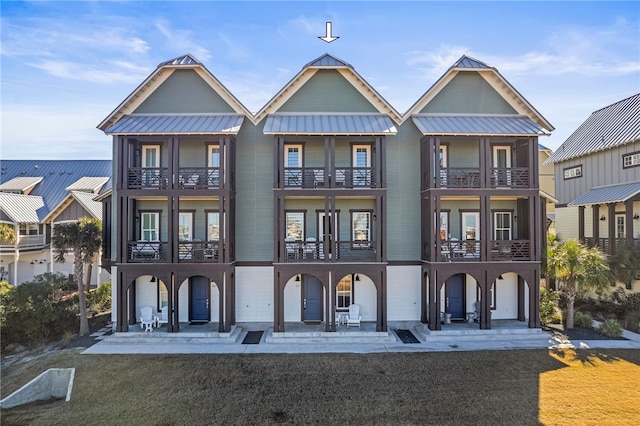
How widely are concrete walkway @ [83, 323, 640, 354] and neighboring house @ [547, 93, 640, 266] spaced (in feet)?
25.1

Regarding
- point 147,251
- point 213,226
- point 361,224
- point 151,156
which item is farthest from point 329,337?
point 151,156

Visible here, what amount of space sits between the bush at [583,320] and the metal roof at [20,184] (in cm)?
4148

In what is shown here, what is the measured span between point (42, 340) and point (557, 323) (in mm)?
24238

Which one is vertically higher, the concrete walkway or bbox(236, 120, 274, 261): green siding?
bbox(236, 120, 274, 261): green siding

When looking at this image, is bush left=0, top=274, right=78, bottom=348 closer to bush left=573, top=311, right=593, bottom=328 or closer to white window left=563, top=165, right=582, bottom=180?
bush left=573, top=311, right=593, bottom=328

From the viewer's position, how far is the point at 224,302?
15.4 m

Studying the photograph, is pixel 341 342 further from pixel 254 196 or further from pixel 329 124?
pixel 329 124

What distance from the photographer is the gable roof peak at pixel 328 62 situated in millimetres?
16453

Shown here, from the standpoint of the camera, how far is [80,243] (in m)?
16.4

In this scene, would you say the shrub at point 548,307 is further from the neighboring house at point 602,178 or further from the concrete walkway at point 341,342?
the neighboring house at point 602,178

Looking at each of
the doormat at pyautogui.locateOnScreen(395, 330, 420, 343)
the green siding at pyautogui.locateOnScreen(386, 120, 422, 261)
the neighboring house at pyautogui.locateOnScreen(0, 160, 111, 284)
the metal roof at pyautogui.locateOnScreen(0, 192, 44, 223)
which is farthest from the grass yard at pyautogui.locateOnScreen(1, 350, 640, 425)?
the metal roof at pyautogui.locateOnScreen(0, 192, 44, 223)

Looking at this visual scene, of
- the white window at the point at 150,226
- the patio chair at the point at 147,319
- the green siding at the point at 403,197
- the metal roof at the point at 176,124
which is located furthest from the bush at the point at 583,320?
the white window at the point at 150,226

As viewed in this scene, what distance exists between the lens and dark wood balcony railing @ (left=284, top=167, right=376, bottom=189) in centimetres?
1556

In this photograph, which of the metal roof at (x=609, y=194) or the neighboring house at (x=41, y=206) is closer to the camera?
the metal roof at (x=609, y=194)
